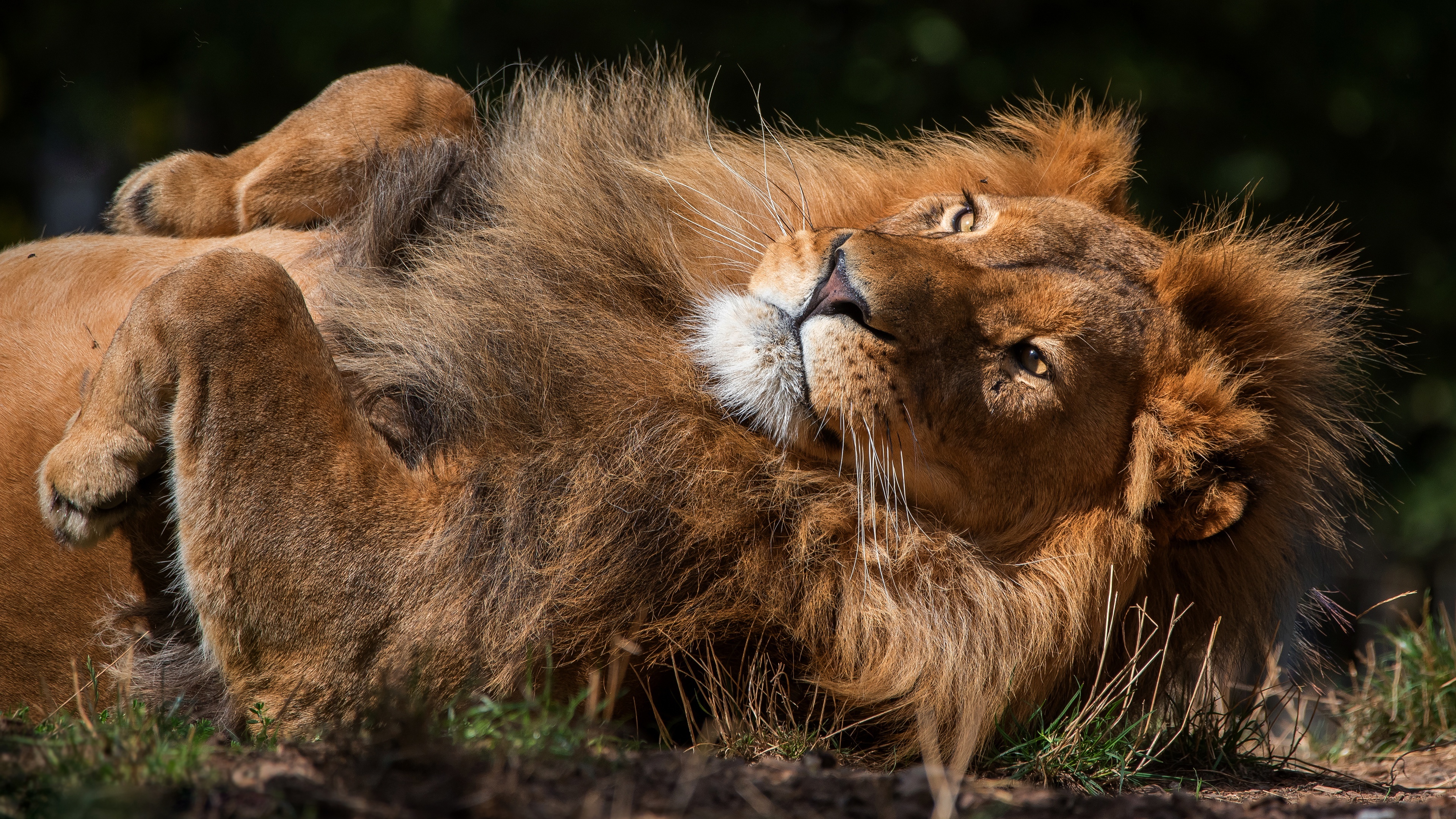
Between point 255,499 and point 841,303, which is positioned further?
point 841,303

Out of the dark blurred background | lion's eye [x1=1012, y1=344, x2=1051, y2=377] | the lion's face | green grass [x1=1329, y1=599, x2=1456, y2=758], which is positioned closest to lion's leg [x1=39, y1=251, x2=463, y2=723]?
the lion's face

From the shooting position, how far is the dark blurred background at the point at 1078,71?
626cm

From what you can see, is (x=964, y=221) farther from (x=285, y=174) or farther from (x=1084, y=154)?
(x=285, y=174)

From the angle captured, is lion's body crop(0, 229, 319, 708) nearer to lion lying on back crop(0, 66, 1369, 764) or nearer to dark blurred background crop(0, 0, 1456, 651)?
lion lying on back crop(0, 66, 1369, 764)

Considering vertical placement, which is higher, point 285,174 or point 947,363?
point 285,174

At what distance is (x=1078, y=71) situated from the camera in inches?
247

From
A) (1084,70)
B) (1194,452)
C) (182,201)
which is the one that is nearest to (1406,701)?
(1194,452)

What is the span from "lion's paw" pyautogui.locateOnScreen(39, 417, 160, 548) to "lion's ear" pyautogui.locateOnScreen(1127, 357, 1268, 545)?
2055 millimetres

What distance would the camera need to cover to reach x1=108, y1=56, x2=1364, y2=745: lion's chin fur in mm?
2389

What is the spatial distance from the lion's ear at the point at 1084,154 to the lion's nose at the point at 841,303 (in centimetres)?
98

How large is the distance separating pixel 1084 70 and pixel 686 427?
15.0 feet

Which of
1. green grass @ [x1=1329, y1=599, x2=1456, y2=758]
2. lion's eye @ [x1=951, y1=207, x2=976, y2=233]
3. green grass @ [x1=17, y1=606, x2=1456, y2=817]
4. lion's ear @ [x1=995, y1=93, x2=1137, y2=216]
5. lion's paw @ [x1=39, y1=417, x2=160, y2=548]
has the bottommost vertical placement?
green grass @ [x1=1329, y1=599, x2=1456, y2=758]

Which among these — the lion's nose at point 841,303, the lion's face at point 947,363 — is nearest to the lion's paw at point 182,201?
the lion's face at point 947,363

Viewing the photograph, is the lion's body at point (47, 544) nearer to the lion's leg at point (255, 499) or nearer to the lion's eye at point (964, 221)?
the lion's leg at point (255, 499)
